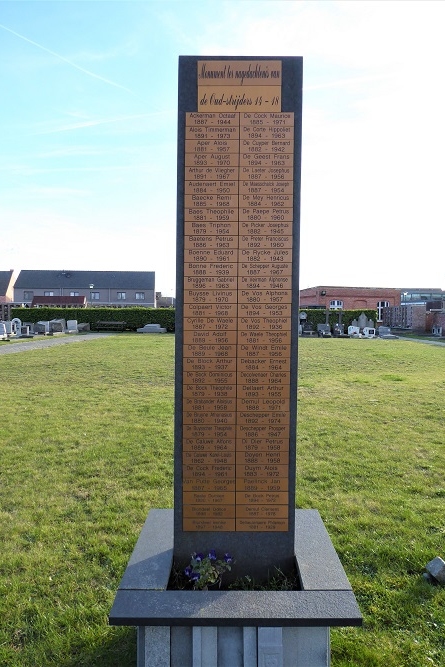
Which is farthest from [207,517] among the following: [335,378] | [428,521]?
[335,378]

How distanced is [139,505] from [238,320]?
233cm

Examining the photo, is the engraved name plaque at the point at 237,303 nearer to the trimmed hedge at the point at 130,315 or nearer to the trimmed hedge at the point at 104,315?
the trimmed hedge at the point at 130,315

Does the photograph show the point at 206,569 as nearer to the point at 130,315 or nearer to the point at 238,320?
the point at 238,320

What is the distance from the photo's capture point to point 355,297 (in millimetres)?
45094

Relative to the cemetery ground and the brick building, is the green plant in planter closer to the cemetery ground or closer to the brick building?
the cemetery ground

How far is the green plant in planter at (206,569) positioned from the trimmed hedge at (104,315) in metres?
30.8

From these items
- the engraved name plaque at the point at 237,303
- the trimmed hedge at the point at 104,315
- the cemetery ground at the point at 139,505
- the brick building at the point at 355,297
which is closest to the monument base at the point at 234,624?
the cemetery ground at the point at 139,505

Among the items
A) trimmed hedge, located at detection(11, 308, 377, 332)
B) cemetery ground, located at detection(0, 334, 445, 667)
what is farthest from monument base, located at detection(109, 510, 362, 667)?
trimmed hedge, located at detection(11, 308, 377, 332)

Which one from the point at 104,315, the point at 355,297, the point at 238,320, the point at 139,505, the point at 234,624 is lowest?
the point at 139,505

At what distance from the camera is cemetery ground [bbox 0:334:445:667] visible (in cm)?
258

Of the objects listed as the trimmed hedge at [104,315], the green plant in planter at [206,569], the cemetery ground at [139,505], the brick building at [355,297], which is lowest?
the cemetery ground at [139,505]

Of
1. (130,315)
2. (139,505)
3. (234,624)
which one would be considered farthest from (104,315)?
(234,624)

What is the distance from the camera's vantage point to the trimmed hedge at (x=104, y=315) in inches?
1313

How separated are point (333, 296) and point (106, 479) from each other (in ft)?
139
